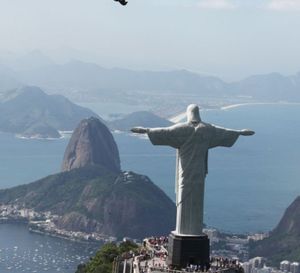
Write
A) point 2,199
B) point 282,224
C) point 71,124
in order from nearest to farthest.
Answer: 1. point 282,224
2. point 2,199
3. point 71,124

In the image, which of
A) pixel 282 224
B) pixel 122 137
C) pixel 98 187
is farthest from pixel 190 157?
pixel 122 137

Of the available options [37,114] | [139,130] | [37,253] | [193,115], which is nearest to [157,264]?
[139,130]

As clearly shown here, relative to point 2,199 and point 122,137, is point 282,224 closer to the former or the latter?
point 2,199

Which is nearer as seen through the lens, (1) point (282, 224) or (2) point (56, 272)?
(2) point (56, 272)

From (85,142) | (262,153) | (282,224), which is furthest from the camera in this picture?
(262,153)

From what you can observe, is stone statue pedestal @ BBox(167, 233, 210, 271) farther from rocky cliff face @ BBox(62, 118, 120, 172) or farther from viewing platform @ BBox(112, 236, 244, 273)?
rocky cliff face @ BBox(62, 118, 120, 172)

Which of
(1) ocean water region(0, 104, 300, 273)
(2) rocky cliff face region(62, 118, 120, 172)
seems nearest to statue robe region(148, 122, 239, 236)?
(1) ocean water region(0, 104, 300, 273)

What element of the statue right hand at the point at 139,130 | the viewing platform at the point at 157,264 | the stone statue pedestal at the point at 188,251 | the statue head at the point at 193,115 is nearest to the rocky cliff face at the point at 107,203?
the viewing platform at the point at 157,264
